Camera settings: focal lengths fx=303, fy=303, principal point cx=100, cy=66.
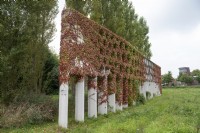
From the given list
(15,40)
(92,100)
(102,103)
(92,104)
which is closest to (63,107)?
(92,104)

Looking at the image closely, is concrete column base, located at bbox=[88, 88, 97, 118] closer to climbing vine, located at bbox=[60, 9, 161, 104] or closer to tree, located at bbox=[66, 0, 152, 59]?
climbing vine, located at bbox=[60, 9, 161, 104]

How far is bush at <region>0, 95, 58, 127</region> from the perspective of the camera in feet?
44.9

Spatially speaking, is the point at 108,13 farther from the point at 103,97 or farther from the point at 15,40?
the point at 15,40

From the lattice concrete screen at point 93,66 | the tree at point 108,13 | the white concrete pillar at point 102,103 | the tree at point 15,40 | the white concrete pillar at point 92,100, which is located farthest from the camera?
the tree at point 108,13

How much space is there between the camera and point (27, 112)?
14258 mm

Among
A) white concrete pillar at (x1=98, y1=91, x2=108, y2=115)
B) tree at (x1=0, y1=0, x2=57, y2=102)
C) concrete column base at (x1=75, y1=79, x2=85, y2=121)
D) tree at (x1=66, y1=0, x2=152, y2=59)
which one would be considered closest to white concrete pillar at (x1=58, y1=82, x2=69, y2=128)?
concrete column base at (x1=75, y1=79, x2=85, y2=121)

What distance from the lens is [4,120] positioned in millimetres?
13531

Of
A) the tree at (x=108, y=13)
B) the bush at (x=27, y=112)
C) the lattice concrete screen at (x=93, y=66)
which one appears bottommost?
the bush at (x=27, y=112)

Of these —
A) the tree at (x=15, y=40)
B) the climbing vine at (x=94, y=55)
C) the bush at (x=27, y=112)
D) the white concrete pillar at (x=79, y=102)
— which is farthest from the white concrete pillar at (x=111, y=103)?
the tree at (x=15, y=40)

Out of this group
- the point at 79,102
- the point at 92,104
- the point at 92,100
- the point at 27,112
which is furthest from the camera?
the point at 92,100

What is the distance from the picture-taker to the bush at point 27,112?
1367cm

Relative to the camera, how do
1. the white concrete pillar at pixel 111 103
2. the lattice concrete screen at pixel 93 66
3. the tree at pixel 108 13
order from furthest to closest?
1. the tree at pixel 108 13
2. the white concrete pillar at pixel 111 103
3. the lattice concrete screen at pixel 93 66

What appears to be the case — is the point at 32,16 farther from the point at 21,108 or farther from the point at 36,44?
the point at 21,108

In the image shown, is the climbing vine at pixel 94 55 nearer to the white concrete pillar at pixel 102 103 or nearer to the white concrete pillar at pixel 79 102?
the white concrete pillar at pixel 102 103
